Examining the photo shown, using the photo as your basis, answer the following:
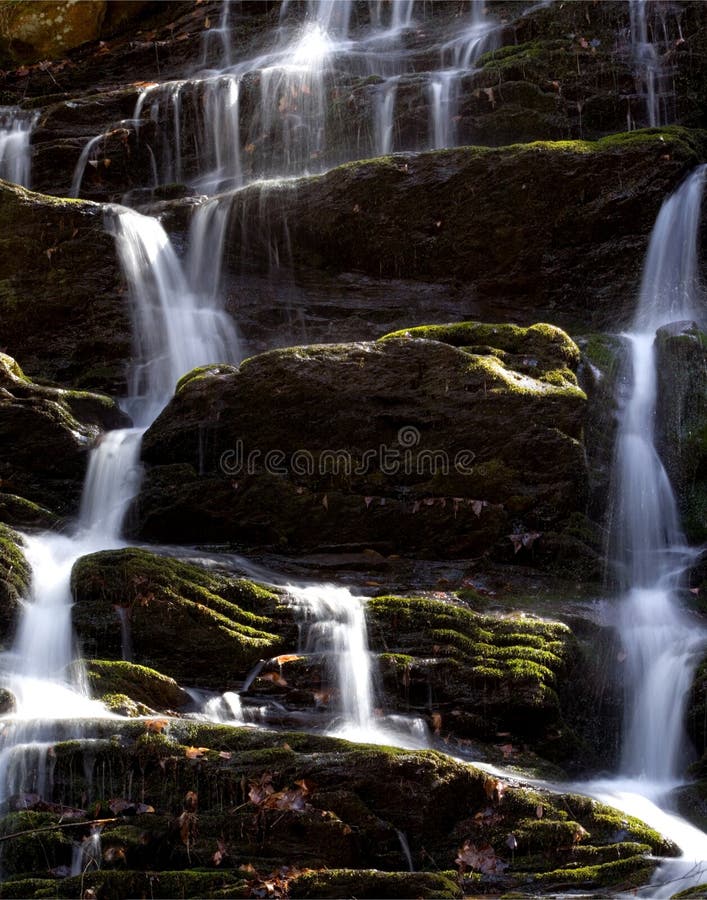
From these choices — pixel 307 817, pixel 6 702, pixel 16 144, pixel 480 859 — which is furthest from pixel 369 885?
pixel 16 144

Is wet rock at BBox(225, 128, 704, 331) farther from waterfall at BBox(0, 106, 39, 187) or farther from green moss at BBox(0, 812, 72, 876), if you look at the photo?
green moss at BBox(0, 812, 72, 876)

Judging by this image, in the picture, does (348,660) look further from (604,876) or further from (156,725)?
(604,876)

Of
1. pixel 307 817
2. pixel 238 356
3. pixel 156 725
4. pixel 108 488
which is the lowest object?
pixel 307 817

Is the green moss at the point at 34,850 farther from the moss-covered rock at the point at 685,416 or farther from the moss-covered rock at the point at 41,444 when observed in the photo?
the moss-covered rock at the point at 685,416

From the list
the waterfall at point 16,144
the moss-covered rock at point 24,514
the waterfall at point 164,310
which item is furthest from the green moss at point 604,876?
the waterfall at point 16,144

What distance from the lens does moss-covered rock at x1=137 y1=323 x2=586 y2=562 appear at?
867cm

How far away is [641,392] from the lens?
31.6 ft

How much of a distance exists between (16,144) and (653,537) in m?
11.1

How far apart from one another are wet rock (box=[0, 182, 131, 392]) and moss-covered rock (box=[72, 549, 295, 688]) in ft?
15.7

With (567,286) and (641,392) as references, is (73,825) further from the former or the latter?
(567,286)

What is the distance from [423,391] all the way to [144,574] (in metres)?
3.02

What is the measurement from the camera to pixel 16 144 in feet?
49.6

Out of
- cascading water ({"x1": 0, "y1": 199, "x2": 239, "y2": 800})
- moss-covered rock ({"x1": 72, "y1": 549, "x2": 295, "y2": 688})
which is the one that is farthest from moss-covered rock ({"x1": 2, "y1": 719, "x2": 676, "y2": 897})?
moss-covered rock ({"x1": 72, "y1": 549, "x2": 295, "y2": 688})

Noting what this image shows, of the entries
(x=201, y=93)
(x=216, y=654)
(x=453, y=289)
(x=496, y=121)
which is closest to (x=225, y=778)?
(x=216, y=654)
